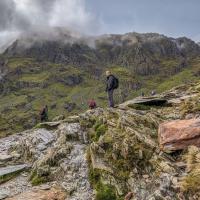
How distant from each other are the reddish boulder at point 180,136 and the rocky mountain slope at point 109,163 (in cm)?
10

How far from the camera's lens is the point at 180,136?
2592cm

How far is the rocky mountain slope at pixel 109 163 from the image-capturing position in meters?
23.5

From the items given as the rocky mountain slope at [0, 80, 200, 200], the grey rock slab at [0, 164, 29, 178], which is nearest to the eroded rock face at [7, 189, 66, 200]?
the rocky mountain slope at [0, 80, 200, 200]

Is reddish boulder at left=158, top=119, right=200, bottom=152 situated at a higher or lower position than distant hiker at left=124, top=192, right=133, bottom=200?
higher

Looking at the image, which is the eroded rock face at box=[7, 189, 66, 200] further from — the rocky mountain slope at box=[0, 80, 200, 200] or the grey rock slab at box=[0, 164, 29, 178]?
the grey rock slab at box=[0, 164, 29, 178]

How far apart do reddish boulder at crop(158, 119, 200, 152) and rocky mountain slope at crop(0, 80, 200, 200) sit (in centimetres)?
10

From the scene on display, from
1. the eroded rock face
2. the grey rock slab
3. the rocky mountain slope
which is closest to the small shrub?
the rocky mountain slope

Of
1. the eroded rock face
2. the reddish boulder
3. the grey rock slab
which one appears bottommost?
the eroded rock face

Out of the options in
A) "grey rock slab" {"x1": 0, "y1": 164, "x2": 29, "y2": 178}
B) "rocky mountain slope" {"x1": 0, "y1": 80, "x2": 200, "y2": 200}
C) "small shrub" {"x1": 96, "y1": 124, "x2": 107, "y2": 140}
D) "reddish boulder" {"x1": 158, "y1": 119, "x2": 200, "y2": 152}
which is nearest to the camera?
"rocky mountain slope" {"x1": 0, "y1": 80, "x2": 200, "y2": 200}

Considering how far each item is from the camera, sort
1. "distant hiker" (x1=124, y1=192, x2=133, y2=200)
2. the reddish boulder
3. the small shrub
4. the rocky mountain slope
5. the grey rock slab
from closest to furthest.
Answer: "distant hiker" (x1=124, y1=192, x2=133, y2=200) → the rocky mountain slope → the reddish boulder → the grey rock slab → the small shrub

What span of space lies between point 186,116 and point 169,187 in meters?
12.4

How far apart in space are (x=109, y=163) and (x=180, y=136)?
5.16 meters

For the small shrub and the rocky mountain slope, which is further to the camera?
the small shrub

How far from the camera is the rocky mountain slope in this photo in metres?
23.5
